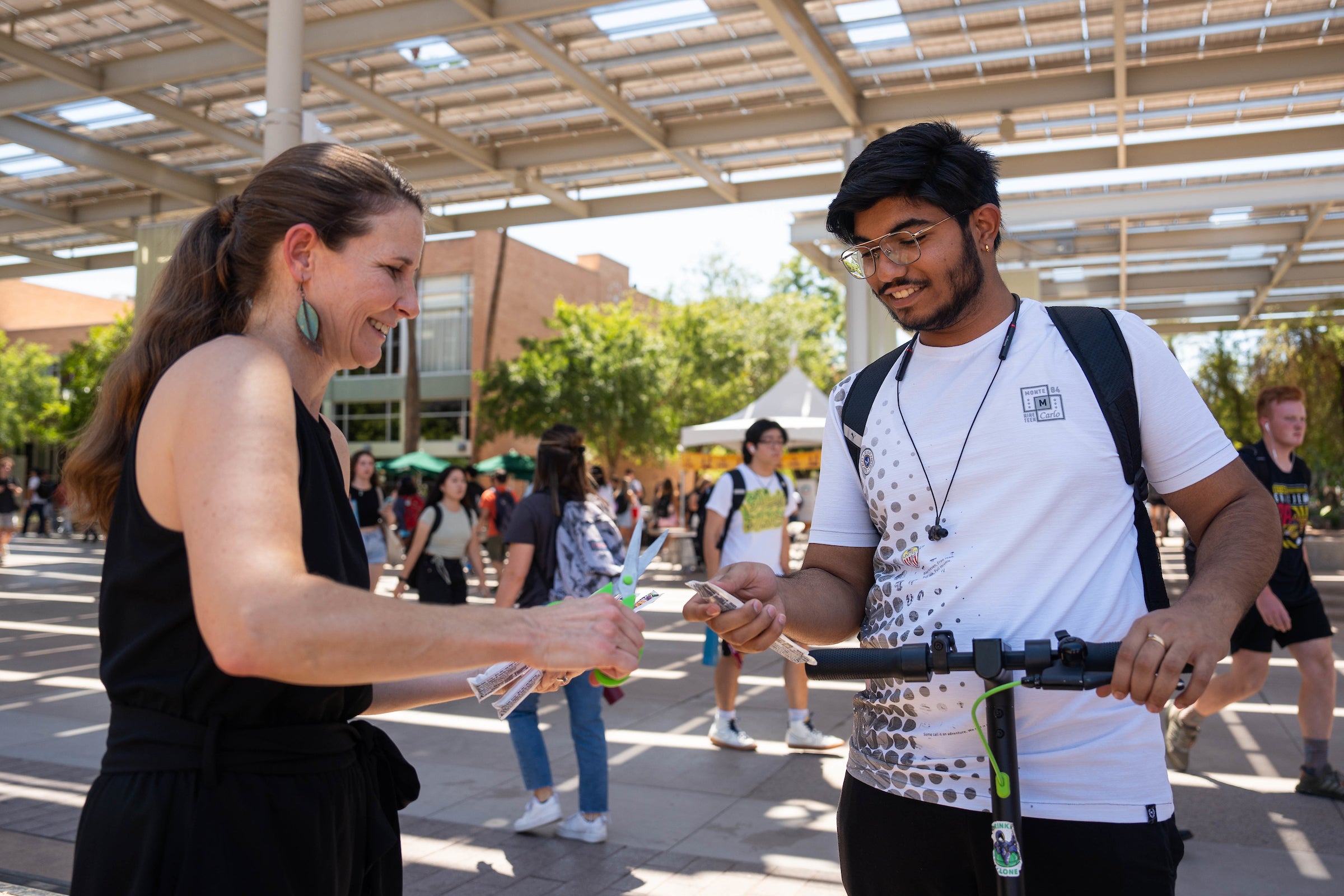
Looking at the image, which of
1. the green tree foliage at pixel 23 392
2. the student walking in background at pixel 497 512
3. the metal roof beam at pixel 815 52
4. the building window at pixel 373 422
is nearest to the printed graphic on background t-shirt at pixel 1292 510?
the metal roof beam at pixel 815 52

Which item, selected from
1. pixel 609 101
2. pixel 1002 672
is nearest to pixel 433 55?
pixel 609 101

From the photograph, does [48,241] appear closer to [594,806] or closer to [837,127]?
[837,127]

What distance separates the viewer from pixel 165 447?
159 centimetres

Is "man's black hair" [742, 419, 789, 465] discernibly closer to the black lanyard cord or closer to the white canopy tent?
the black lanyard cord

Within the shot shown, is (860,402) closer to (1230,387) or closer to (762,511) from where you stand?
(762,511)

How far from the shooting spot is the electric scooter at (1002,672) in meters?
1.71

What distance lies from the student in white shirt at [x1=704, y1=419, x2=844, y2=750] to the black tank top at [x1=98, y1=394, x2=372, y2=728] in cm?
560

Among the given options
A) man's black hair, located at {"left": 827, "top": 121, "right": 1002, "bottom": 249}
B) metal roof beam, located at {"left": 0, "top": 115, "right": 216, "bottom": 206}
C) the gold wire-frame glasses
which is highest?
metal roof beam, located at {"left": 0, "top": 115, "right": 216, "bottom": 206}

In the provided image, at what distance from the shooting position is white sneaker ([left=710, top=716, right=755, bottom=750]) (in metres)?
7.14

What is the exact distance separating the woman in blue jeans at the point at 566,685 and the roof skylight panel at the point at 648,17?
5515mm

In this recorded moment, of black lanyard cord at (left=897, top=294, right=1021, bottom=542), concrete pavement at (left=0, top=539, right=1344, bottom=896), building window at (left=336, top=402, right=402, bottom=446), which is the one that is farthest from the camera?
building window at (left=336, top=402, right=402, bottom=446)

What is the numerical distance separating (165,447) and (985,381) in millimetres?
1498

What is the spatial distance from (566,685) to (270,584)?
4.20m

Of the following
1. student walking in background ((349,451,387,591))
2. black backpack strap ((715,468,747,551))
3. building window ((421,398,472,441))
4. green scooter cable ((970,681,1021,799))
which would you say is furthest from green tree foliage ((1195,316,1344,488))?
building window ((421,398,472,441))
